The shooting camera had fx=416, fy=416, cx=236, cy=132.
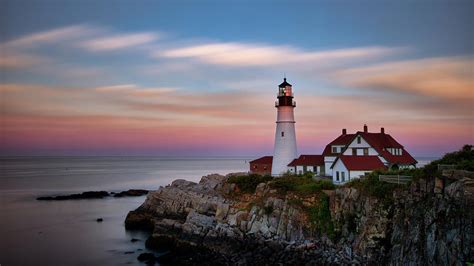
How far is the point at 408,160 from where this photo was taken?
29422 mm

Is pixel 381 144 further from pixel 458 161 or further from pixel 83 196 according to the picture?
pixel 83 196

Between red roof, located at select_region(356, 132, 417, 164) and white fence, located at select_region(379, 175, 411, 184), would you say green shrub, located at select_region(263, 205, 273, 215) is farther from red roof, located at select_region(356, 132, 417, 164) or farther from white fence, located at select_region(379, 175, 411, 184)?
red roof, located at select_region(356, 132, 417, 164)

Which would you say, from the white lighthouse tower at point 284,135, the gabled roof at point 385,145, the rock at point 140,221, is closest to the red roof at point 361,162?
the gabled roof at point 385,145

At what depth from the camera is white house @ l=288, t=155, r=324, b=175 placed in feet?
103

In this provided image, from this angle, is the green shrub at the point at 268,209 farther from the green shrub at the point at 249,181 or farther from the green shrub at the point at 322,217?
the green shrub at the point at 249,181

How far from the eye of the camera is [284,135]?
32.5 metres

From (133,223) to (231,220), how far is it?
9978 millimetres

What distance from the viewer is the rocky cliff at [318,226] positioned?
14.8 m

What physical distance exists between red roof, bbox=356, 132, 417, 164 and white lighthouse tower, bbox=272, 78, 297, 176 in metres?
5.61

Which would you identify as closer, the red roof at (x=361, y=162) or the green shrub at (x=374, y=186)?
the green shrub at (x=374, y=186)

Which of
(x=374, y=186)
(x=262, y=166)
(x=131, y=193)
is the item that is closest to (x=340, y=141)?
(x=262, y=166)

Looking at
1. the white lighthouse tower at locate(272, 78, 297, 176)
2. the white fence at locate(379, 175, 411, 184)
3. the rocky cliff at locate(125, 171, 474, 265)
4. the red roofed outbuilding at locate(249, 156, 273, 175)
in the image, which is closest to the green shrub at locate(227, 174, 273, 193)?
the rocky cliff at locate(125, 171, 474, 265)

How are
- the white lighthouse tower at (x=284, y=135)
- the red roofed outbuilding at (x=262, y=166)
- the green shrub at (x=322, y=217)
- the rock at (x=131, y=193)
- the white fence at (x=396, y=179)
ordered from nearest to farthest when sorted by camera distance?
the white fence at (x=396, y=179), the green shrub at (x=322, y=217), the white lighthouse tower at (x=284, y=135), the red roofed outbuilding at (x=262, y=166), the rock at (x=131, y=193)

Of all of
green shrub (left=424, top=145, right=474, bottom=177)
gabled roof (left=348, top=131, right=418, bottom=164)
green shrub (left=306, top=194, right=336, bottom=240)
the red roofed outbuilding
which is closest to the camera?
green shrub (left=424, top=145, right=474, bottom=177)
